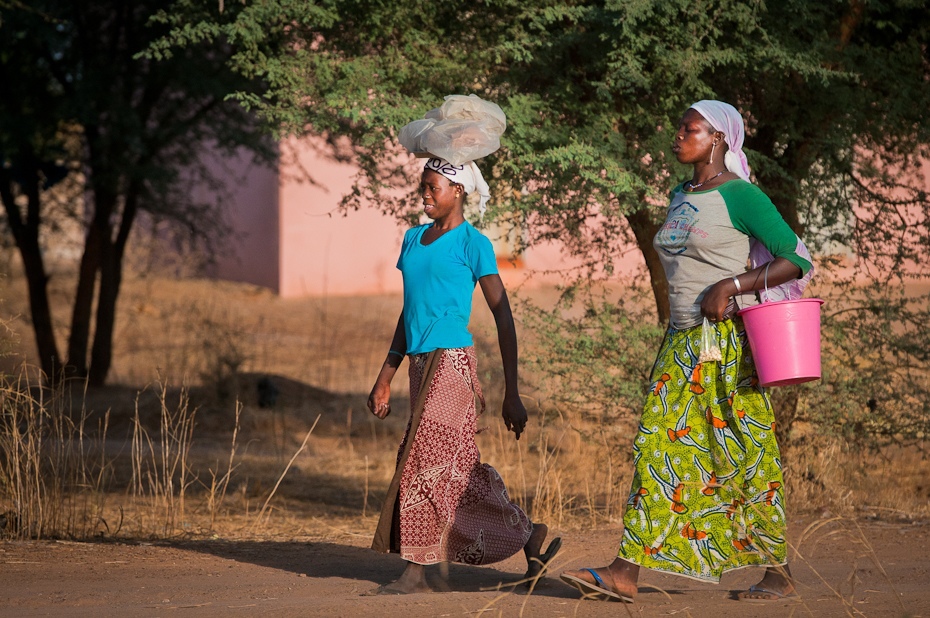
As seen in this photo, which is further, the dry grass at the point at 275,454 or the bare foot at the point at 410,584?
the dry grass at the point at 275,454

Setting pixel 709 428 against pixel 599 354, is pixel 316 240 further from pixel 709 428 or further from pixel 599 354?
pixel 709 428

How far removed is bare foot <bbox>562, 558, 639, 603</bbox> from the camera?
394cm

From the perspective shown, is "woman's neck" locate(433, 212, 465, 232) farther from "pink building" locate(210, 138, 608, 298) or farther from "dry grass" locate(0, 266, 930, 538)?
"pink building" locate(210, 138, 608, 298)

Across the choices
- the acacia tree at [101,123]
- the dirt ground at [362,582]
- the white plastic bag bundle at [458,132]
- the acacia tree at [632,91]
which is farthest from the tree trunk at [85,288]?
the white plastic bag bundle at [458,132]

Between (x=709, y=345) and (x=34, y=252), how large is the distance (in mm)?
9201

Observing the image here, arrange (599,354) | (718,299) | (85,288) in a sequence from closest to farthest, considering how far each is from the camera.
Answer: (718,299), (599,354), (85,288)

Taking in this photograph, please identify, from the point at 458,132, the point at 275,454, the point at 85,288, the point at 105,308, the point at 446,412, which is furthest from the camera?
the point at 105,308

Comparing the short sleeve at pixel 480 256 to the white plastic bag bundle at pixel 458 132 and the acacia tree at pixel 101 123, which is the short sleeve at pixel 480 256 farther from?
the acacia tree at pixel 101 123

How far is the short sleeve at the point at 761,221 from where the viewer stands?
3805 mm

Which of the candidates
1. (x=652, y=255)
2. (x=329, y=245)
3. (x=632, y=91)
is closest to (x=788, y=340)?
(x=632, y=91)

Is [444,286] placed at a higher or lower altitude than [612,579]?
higher

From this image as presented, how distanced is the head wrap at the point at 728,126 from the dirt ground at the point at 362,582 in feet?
4.48

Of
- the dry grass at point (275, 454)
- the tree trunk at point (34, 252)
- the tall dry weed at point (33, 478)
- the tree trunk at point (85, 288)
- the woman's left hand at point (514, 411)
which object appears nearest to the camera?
the woman's left hand at point (514, 411)

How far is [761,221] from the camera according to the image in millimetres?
3834
